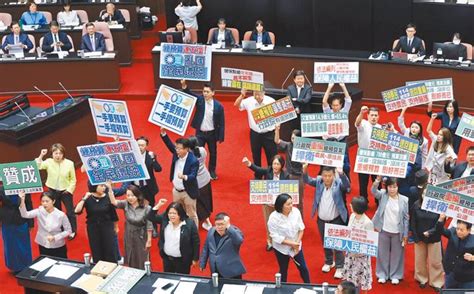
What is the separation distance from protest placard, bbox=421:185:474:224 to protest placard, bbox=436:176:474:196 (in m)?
0.44

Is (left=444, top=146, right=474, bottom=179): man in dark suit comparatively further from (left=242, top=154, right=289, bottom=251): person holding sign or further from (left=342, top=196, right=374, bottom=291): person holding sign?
(left=242, top=154, right=289, bottom=251): person holding sign

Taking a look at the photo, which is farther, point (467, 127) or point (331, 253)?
point (467, 127)

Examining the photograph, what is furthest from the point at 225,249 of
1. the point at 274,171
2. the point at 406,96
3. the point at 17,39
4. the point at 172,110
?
the point at 17,39

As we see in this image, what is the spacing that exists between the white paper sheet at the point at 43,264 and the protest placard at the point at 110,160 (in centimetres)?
122

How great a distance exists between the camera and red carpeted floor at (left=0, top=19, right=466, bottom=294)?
10547 mm

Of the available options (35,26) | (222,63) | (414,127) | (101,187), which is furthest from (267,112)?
(35,26)

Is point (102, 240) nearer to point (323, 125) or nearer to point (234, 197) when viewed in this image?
point (234, 197)

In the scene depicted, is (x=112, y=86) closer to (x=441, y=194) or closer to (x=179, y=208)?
(x=179, y=208)

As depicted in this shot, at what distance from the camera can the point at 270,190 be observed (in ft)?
A: 31.8

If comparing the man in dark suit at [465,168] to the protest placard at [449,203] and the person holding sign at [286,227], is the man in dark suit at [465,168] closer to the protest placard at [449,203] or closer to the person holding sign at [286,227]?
the protest placard at [449,203]

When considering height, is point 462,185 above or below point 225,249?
above

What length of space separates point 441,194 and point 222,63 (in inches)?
342

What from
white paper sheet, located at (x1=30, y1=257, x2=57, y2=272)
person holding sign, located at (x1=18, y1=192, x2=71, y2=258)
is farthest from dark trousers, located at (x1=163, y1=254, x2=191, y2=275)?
person holding sign, located at (x1=18, y1=192, x2=71, y2=258)

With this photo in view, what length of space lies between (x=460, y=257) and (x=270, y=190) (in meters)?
2.38
